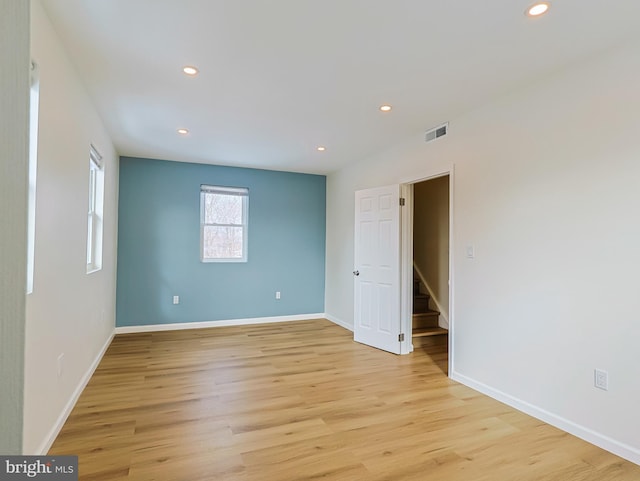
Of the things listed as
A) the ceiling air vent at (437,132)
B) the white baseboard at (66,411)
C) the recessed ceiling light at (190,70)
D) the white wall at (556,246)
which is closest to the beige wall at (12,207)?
the white baseboard at (66,411)

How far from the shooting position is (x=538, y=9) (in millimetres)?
1856

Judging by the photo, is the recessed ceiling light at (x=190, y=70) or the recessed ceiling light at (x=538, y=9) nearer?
the recessed ceiling light at (x=538, y=9)

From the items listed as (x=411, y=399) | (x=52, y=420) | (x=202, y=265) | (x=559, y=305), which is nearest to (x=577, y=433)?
(x=559, y=305)

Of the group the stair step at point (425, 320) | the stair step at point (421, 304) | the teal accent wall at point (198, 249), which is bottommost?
the stair step at point (425, 320)

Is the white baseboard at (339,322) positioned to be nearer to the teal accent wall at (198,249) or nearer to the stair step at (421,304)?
the teal accent wall at (198,249)

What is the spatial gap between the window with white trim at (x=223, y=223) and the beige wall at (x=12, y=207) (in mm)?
5174

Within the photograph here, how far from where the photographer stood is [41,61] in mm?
1909

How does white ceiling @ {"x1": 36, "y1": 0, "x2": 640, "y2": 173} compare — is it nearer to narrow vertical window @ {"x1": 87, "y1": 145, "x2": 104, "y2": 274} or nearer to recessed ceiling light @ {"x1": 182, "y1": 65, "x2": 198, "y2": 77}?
recessed ceiling light @ {"x1": 182, "y1": 65, "x2": 198, "y2": 77}

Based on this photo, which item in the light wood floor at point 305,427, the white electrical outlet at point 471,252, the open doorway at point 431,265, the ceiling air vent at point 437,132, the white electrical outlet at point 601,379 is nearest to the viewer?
the light wood floor at point 305,427

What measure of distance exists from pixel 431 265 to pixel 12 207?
523cm

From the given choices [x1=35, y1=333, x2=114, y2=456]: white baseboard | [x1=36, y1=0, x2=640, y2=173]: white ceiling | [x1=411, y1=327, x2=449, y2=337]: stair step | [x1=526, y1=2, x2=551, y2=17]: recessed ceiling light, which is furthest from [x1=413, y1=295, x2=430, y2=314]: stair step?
[x1=35, y1=333, x2=114, y2=456]: white baseboard

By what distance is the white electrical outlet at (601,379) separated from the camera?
221 centimetres

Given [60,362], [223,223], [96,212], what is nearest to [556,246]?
[60,362]

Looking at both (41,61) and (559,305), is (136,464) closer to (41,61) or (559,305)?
(41,61)
